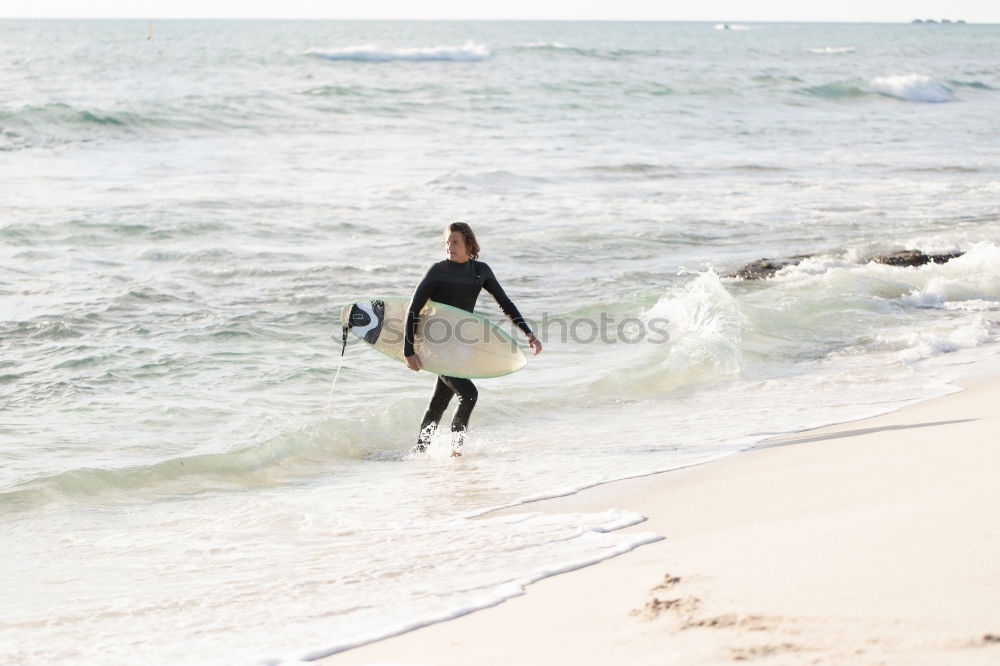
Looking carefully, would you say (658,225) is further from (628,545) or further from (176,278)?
(628,545)

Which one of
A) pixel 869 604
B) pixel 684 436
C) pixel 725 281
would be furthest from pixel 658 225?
pixel 869 604

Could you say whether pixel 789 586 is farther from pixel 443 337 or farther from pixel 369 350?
pixel 369 350

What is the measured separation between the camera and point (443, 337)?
695cm

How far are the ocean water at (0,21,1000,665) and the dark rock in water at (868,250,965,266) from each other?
0.37 meters

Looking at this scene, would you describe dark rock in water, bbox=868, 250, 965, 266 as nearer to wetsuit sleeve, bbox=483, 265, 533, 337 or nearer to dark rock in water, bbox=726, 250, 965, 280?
dark rock in water, bbox=726, 250, 965, 280

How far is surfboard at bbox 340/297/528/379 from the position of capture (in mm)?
6922

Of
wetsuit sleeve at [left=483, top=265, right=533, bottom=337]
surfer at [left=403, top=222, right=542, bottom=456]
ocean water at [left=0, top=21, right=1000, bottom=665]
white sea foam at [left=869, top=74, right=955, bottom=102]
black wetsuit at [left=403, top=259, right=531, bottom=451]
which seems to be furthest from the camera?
white sea foam at [left=869, top=74, right=955, bottom=102]

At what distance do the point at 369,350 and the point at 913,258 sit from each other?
7042 millimetres

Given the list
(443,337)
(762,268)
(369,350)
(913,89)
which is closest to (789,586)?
(443,337)

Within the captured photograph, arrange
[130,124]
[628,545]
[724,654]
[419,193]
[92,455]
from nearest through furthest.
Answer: [724,654]
[628,545]
[92,455]
[419,193]
[130,124]

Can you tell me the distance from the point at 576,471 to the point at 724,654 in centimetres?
321

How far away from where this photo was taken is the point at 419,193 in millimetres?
18594

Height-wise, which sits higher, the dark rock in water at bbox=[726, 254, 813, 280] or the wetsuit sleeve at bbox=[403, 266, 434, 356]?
the wetsuit sleeve at bbox=[403, 266, 434, 356]

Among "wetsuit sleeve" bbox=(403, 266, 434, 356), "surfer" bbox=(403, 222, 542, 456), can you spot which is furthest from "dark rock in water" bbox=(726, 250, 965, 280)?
"wetsuit sleeve" bbox=(403, 266, 434, 356)
